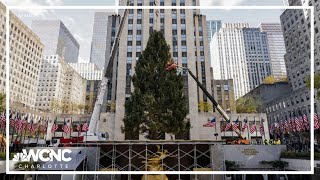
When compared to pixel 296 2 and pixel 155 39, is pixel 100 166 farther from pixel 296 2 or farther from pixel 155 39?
pixel 296 2

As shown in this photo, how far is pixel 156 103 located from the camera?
2536 centimetres

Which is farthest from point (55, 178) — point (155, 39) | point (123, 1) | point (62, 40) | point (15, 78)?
point (62, 40)

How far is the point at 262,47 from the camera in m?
137

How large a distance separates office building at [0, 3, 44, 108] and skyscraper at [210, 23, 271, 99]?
93370 mm

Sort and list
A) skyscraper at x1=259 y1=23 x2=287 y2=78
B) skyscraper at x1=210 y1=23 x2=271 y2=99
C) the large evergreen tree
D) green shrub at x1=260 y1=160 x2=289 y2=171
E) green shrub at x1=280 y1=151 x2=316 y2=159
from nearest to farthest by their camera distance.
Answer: green shrub at x1=280 y1=151 x2=316 y2=159, green shrub at x1=260 y1=160 x2=289 y2=171, the large evergreen tree, skyscraper at x1=210 y1=23 x2=271 y2=99, skyscraper at x1=259 y1=23 x2=287 y2=78

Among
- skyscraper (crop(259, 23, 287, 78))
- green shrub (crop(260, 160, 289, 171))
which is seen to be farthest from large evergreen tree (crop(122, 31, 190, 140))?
skyscraper (crop(259, 23, 287, 78))

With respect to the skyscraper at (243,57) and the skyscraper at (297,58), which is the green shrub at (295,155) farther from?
the skyscraper at (243,57)

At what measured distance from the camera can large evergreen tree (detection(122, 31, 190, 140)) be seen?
25.2 metres

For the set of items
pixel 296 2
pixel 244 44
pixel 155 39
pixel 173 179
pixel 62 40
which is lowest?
pixel 173 179

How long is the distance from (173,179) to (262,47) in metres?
131

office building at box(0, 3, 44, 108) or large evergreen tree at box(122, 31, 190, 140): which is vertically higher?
office building at box(0, 3, 44, 108)

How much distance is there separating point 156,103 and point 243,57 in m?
126

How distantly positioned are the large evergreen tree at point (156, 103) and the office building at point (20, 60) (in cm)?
5823

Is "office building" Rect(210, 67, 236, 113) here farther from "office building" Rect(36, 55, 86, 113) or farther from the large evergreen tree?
"office building" Rect(36, 55, 86, 113)
